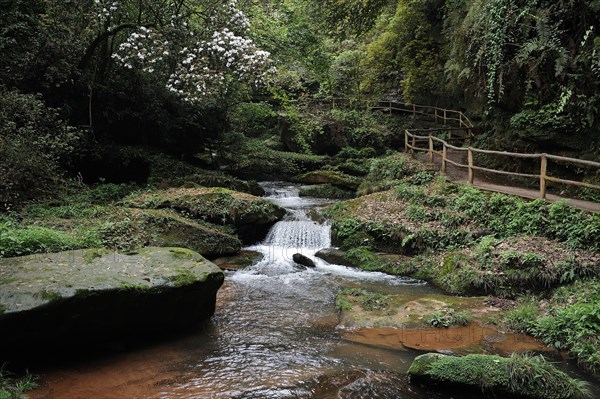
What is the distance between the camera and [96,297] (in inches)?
Answer: 228

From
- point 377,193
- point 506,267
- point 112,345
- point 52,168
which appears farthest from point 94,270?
point 377,193

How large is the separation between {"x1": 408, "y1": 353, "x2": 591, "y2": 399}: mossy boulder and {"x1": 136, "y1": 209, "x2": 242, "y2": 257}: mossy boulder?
6337 mm

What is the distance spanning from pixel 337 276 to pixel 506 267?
12.0ft

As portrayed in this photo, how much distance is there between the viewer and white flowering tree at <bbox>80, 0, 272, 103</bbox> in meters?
12.1

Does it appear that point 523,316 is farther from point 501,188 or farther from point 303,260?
point 303,260

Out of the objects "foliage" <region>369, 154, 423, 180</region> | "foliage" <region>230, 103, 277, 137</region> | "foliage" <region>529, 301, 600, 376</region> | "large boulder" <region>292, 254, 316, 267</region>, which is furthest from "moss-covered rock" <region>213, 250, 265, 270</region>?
"foliage" <region>230, 103, 277, 137</region>

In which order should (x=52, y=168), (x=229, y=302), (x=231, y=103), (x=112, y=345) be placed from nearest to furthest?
(x=112, y=345), (x=229, y=302), (x=52, y=168), (x=231, y=103)

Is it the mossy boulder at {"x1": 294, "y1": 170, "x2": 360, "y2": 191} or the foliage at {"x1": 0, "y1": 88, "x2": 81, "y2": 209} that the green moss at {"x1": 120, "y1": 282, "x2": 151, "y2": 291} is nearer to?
the foliage at {"x1": 0, "y1": 88, "x2": 81, "y2": 209}

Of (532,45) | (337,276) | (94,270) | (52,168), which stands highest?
(532,45)

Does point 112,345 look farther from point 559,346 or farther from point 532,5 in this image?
point 532,5

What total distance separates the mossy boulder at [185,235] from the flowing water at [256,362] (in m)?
1.78

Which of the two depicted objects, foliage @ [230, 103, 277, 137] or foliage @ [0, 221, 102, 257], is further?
foliage @ [230, 103, 277, 137]

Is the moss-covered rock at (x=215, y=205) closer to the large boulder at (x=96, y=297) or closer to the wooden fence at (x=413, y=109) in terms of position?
the large boulder at (x=96, y=297)

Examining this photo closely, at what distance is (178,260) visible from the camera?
7.29 metres
